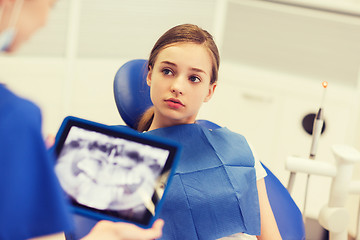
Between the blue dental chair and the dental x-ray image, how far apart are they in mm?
557

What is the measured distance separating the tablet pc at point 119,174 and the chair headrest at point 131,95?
21.8 inches

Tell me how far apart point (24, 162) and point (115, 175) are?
9.0 inches

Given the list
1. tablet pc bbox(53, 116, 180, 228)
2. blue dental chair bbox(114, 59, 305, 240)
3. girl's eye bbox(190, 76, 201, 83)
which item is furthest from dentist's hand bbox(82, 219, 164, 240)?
blue dental chair bbox(114, 59, 305, 240)

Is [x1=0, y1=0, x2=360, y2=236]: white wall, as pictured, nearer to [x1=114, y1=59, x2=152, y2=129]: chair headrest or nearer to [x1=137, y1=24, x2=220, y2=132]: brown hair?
[x1=114, y1=59, x2=152, y2=129]: chair headrest

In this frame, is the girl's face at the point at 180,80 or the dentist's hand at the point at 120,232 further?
the girl's face at the point at 180,80

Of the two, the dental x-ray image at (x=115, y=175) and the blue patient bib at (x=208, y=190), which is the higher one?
the dental x-ray image at (x=115, y=175)

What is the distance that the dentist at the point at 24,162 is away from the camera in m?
0.46

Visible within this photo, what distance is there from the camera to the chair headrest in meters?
1.27

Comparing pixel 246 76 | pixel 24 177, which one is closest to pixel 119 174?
pixel 24 177

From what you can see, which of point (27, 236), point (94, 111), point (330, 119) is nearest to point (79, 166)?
point (27, 236)

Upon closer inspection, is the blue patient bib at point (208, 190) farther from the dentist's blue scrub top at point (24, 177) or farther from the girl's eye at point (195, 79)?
the dentist's blue scrub top at point (24, 177)

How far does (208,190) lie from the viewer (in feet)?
3.35

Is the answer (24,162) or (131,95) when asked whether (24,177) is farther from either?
(131,95)

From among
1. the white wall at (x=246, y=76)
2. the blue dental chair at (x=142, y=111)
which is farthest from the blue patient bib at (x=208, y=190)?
the white wall at (x=246, y=76)
